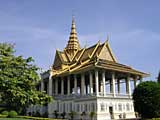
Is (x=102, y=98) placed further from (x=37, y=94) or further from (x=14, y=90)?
(x=14, y=90)

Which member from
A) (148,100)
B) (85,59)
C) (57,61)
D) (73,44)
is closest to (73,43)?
(73,44)

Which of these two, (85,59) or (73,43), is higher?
(73,43)

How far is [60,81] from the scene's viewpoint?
2233 inches

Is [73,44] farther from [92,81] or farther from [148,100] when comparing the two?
[148,100]

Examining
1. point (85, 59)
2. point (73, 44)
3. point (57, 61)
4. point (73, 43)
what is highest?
point (73, 43)

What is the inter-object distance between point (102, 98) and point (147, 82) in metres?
10.3

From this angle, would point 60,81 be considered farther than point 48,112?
Yes

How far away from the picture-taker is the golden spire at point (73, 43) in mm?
60125

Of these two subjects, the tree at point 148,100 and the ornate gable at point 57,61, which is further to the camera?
the ornate gable at point 57,61

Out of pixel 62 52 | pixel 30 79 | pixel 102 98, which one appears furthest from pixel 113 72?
pixel 30 79

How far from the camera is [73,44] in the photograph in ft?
200

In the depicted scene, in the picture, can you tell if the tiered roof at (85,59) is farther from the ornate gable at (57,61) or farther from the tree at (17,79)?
the tree at (17,79)

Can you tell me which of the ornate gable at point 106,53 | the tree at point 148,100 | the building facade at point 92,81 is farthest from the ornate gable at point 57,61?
the tree at point 148,100

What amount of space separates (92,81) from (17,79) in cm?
2189
